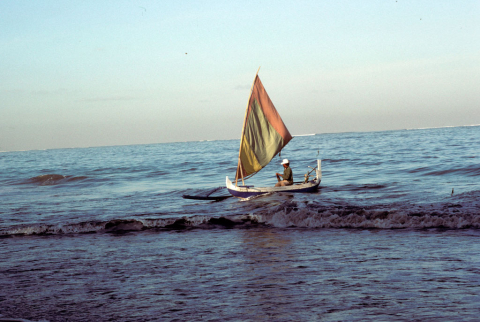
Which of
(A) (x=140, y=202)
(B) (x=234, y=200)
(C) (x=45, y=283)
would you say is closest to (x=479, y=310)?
(C) (x=45, y=283)

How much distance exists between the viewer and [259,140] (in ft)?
73.2

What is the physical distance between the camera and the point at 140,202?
22641 millimetres

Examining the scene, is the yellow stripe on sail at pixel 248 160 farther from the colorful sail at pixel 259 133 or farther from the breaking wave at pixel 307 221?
the breaking wave at pixel 307 221

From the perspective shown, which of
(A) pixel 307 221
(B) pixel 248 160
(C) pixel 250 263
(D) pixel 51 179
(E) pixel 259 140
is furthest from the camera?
(D) pixel 51 179

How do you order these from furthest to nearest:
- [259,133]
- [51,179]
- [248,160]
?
1. [51,179]
2. [248,160]
3. [259,133]

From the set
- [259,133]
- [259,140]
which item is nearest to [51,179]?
[259,140]

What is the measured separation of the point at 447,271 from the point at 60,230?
11786 mm

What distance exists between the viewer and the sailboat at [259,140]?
70.6 ft

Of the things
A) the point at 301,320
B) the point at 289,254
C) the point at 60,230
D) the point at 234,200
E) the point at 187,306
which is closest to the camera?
the point at 301,320

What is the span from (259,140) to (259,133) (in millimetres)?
363

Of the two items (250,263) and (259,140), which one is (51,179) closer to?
(259,140)

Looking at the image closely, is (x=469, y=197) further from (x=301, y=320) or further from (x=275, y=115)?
(x=301, y=320)

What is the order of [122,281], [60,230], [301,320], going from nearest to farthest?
1. [301,320]
2. [122,281]
3. [60,230]

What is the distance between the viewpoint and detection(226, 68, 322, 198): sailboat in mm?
21531
